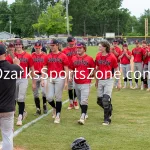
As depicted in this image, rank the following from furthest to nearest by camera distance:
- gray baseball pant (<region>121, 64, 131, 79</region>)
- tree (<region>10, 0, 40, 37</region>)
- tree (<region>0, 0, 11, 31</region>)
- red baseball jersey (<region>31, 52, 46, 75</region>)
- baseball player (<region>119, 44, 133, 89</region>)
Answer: tree (<region>0, 0, 11, 31</region>), tree (<region>10, 0, 40, 37</region>), gray baseball pant (<region>121, 64, 131, 79</region>), baseball player (<region>119, 44, 133, 89</region>), red baseball jersey (<region>31, 52, 46, 75</region>)

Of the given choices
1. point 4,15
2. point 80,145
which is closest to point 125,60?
point 80,145

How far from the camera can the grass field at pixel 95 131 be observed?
22.6 ft

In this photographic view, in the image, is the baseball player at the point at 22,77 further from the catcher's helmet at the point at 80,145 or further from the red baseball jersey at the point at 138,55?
the red baseball jersey at the point at 138,55

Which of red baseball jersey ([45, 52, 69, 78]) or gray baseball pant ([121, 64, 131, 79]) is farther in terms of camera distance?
gray baseball pant ([121, 64, 131, 79])

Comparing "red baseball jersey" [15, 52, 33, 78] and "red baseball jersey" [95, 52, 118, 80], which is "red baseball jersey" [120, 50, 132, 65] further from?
"red baseball jersey" [15, 52, 33, 78]

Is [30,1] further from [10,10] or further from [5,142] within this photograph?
[5,142]

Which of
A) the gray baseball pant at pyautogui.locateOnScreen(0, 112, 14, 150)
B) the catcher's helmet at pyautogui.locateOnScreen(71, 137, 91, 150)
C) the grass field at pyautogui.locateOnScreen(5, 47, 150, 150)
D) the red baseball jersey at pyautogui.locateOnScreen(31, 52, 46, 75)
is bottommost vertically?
the grass field at pyautogui.locateOnScreen(5, 47, 150, 150)

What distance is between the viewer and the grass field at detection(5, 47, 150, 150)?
6.90 metres

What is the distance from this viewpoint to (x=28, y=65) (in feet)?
30.0

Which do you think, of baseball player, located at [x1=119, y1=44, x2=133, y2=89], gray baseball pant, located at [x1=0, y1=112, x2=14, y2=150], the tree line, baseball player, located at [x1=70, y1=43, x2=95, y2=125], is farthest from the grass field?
the tree line

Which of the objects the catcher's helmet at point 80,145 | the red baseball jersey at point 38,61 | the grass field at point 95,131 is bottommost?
the grass field at point 95,131

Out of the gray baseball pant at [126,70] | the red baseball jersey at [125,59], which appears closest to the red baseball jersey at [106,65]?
Answer: the red baseball jersey at [125,59]

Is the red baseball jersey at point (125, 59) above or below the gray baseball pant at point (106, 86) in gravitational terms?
above

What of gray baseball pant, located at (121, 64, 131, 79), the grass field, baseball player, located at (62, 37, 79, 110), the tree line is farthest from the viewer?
the tree line
